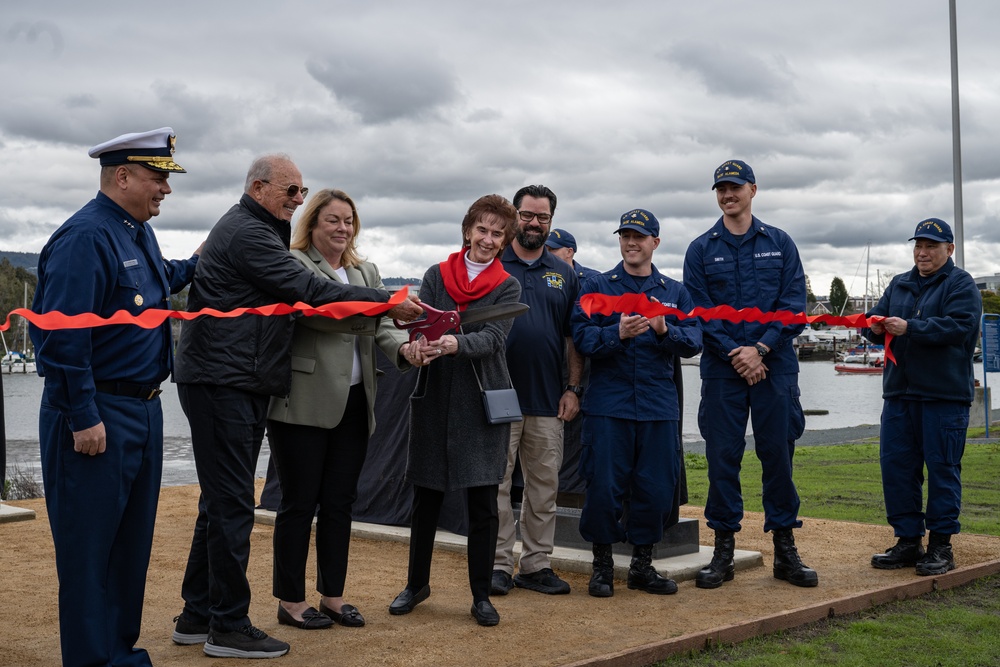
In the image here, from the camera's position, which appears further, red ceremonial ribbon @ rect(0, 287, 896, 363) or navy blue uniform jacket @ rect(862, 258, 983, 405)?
navy blue uniform jacket @ rect(862, 258, 983, 405)

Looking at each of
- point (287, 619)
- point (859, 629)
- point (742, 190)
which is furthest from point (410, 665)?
point (742, 190)

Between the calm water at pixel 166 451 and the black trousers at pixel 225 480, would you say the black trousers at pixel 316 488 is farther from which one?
the calm water at pixel 166 451

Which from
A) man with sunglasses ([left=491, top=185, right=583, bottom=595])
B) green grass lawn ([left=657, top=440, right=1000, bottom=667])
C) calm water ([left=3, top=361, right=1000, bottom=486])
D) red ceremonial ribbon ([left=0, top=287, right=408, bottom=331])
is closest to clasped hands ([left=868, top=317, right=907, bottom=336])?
green grass lawn ([left=657, top=440, right=1000, bottom=667])

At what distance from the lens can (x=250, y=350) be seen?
4.42 meters

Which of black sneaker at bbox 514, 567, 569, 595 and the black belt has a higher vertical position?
the black belt

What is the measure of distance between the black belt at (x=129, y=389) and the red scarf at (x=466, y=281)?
1742 mm

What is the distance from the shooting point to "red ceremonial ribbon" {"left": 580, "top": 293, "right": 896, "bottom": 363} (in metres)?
5.72

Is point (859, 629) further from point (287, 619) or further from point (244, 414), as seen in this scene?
point (244, 414)

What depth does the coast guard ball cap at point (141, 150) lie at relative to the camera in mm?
4059

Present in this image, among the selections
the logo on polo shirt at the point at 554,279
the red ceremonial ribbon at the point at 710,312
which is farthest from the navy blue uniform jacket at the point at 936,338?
the logo on polo shirt at the point at 554,279

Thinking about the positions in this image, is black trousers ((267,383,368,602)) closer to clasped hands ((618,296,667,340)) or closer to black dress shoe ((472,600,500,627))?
black dress shoe ((472,600,500,627))

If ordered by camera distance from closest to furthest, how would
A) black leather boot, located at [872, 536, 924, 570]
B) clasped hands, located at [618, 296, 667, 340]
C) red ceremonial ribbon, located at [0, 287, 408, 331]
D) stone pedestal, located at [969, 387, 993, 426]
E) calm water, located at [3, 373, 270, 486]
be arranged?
red ceremonial ribbon, located at [0, 287, 408, 331] → clasped hands, located at [618, 296, 667, 340] → black leather boot, located at [872, 536, 924, 570] → calm water, located at [3, 373, 270, 486] → stone pedestal, located at [969, 387, 993, 426]

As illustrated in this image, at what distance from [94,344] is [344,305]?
109cm

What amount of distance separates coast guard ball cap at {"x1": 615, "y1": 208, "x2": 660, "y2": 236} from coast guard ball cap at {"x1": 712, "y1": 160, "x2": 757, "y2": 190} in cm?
59
